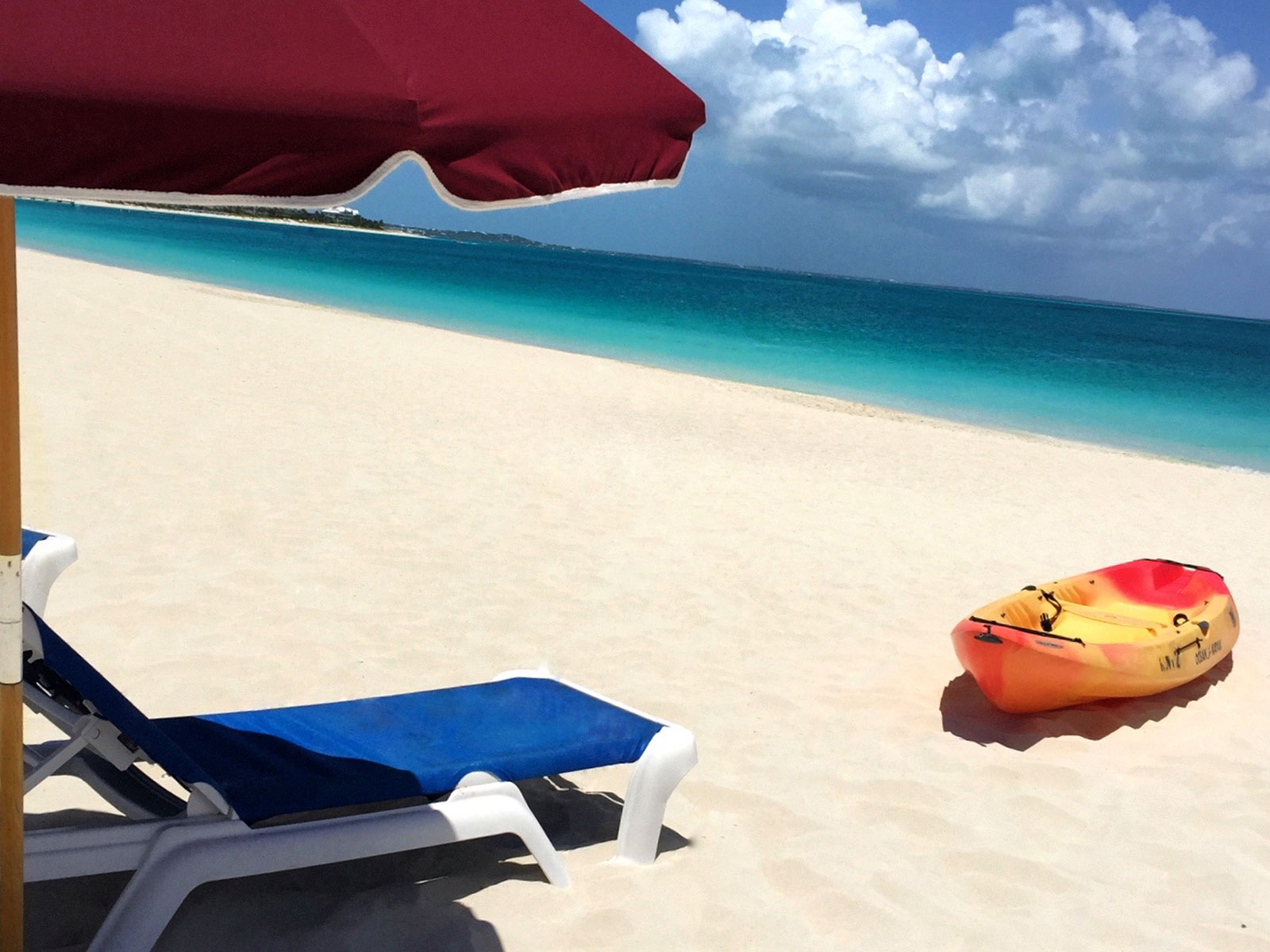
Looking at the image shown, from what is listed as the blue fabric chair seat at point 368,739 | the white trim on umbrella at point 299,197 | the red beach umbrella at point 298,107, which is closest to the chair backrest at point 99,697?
the blue fabric chair seat at point 368,739

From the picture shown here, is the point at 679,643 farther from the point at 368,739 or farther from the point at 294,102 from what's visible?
the point at 294,102

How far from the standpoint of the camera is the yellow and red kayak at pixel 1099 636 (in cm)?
409

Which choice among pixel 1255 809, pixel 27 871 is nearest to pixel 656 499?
pixel 1255 809

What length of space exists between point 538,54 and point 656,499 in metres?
5.75

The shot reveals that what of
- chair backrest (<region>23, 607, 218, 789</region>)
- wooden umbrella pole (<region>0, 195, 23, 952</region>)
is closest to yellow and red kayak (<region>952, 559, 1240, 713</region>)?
chair backrest (<region>23, 607, 218, 789</region>)

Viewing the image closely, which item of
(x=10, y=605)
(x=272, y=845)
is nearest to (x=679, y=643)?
Result: (x=272, y=845)

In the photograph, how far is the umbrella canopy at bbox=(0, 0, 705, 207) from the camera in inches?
50.1

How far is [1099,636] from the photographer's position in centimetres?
483

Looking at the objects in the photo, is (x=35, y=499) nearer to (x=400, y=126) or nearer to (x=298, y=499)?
(x=298, y=499)

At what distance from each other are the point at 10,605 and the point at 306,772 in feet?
3.02

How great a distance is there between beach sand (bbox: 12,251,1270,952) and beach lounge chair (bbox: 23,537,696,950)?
0.22m

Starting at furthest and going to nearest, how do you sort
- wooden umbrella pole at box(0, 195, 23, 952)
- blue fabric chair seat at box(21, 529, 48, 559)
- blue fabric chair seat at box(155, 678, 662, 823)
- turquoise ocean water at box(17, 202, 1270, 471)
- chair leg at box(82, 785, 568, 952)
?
turquoise ocean water at box(17, 202, 1270, 471) < blue fabric chair seat at box(21, 529, 48, 559) < blue fabric chair seat at box(155, 678, 662, 823) < chair leg at box(82, 785, 568, 952) < wooden umbrella pole at box(0, 195, 23, 952)

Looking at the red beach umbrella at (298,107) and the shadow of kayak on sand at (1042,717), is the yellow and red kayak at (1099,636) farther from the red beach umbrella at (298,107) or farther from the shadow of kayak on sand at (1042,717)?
the red beach umbrella at (298,107)

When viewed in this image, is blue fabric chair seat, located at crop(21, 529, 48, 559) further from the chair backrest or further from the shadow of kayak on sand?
the shadow of kayak on sand
